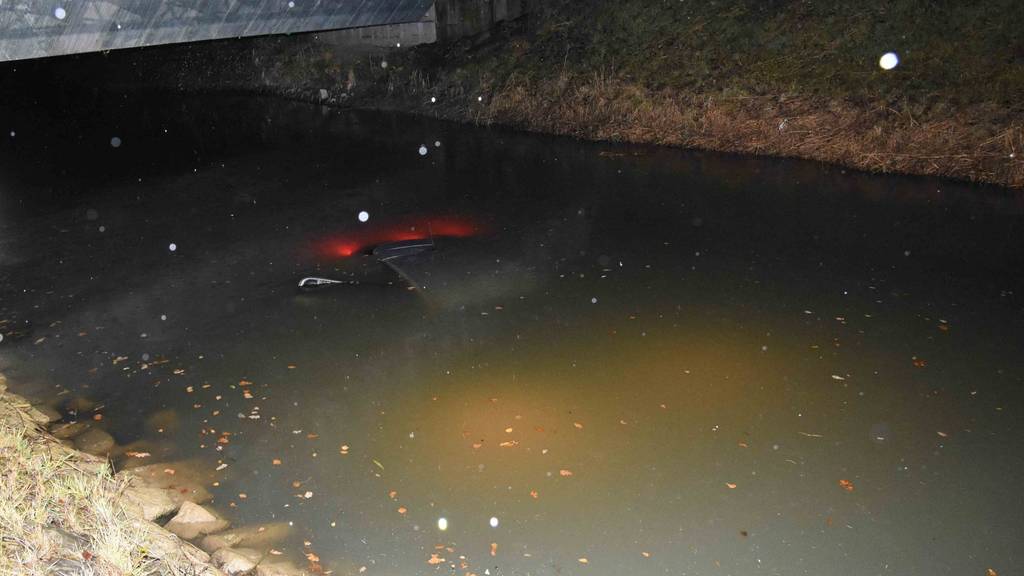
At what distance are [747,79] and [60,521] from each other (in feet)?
46.4

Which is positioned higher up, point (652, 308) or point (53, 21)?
point (53, 21)

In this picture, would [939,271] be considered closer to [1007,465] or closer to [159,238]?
[1007,465]

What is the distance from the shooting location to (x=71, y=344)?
7.70 meters

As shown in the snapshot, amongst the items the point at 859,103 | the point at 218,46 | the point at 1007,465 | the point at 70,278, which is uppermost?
the point at 218,46

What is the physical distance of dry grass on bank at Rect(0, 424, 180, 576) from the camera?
396 cm

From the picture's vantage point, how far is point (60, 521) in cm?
440

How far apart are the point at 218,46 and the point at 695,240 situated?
1959 centimetres

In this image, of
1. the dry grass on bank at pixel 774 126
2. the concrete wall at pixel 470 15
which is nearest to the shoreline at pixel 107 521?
the dry grass on bank at pixel 774 126

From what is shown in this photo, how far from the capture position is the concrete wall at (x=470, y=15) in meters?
20.0

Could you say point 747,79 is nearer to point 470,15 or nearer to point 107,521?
point 470,15

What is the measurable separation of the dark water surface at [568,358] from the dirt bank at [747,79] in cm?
110

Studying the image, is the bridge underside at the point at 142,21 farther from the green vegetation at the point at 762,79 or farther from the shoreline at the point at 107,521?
the shoreline at the point at 107,521

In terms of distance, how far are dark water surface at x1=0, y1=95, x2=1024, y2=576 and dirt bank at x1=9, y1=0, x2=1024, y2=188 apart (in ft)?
3.60

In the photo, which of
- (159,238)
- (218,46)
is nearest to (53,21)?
(159,238)
